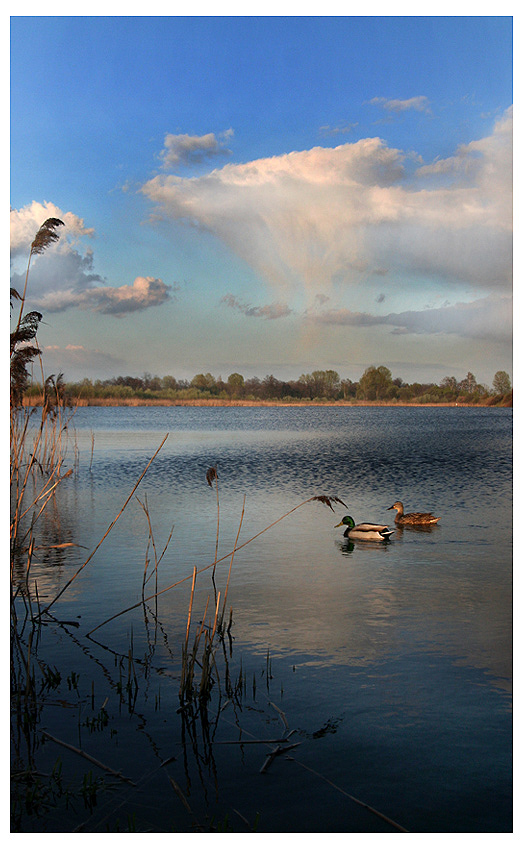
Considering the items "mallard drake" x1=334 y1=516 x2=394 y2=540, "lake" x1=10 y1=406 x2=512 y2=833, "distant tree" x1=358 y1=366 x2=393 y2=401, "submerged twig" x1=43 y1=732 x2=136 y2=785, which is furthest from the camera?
"distant tree" x1=358 y1=366 x2=393 y2=401

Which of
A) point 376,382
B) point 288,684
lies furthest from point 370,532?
point 376,382

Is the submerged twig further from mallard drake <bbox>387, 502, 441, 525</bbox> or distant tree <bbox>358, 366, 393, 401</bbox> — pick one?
distant tree <bbox>358, 366, 393, 401</bbox>

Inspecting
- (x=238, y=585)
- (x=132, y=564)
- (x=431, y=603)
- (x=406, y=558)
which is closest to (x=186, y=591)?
(x=238, y=585)

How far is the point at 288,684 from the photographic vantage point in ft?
17.8

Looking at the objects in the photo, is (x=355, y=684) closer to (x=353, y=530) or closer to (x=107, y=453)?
(x=353, y=530)

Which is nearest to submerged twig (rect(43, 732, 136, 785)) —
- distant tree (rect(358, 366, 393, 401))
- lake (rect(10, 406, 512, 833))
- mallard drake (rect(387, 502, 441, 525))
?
lake (rect(10, 406, 512, 833))

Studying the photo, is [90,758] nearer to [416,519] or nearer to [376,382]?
[416,519]

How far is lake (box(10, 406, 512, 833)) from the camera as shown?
386cm

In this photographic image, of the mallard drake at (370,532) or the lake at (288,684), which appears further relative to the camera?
the mallard drake at (370,532)

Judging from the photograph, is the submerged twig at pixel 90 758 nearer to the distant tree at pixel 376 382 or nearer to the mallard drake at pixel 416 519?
the mallard drake at pixel 416 519

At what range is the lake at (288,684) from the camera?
12.7 feet

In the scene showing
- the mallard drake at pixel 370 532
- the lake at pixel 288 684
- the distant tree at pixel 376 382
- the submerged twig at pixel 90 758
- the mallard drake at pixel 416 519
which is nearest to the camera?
the lake at pixel 288 684

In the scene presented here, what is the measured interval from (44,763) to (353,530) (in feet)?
27.1

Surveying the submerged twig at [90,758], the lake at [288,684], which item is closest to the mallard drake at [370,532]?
the lake at [288,684]
